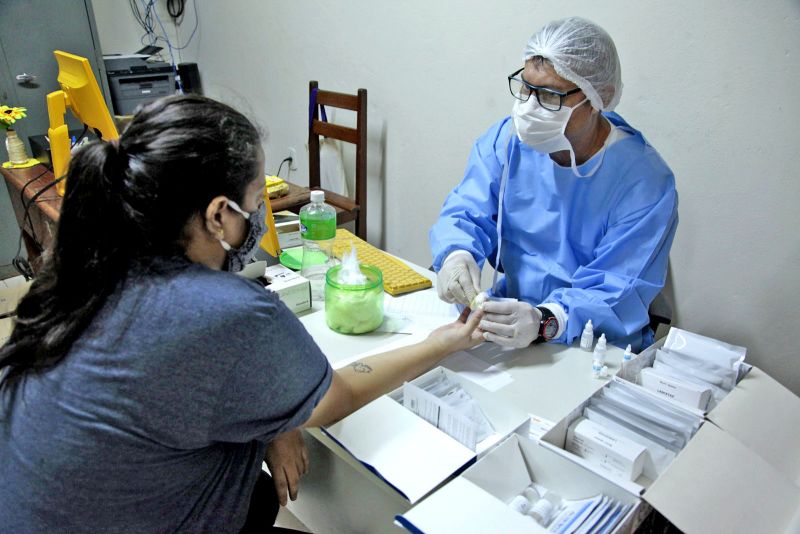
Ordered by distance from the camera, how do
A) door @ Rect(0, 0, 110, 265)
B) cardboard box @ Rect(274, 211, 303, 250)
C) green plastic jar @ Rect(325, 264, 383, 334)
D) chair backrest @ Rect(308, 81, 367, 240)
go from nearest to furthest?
1. green plastic jar @ Rect(325, 264, 383, 334)
2. cardboard box @ Rect(274, 211, 303, 250)
3. chair backrest @ Rect(308, 81, 367, 240)
4. door @ Rect(0, 0, 110, 265)

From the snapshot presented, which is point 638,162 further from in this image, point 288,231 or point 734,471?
point 288,231

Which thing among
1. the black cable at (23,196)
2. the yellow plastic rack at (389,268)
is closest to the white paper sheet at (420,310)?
the yellow plastic rack at (389,268)

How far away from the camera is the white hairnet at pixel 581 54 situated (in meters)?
1.22

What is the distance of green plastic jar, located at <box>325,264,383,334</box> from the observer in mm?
1177

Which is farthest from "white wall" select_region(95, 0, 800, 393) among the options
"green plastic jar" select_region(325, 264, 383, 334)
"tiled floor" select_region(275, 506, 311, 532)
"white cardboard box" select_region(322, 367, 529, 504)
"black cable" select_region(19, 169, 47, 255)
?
"black cable" select_region(19, 169, 47, 255)

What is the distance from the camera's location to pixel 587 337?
1196mm

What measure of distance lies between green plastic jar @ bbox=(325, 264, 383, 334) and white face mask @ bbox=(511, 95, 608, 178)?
523 mm

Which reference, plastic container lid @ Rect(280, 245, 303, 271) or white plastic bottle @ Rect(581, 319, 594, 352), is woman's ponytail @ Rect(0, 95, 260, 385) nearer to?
plastic container lid @ Rect(280, 245, 303, 271)

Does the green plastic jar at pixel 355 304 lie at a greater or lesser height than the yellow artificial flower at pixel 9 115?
lesser

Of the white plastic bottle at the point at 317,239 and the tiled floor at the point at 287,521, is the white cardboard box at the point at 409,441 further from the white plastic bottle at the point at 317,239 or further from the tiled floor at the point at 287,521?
the tiled floor at the point at 287,521

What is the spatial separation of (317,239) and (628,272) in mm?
852

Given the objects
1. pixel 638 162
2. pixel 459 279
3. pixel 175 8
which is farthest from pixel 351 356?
pixel 175 8

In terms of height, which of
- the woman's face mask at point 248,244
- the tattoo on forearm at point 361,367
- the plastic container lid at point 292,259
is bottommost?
the plastic container lid at point 292,259

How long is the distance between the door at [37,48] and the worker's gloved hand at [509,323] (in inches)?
109
